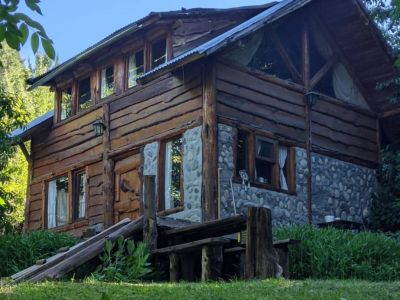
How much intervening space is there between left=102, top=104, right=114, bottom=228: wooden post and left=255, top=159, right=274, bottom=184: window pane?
12.5 ft

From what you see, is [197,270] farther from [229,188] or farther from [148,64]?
[148,64]

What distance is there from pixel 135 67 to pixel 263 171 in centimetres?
432

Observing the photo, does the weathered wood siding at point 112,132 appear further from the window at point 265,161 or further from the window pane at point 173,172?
the window at point 265,161

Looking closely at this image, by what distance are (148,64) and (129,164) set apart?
2.42 metres

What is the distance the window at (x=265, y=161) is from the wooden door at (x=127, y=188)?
268cm

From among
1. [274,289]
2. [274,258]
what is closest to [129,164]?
[274,258]

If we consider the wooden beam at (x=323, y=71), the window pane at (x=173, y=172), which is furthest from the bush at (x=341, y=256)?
the wooden beam at (x=323, y=71)

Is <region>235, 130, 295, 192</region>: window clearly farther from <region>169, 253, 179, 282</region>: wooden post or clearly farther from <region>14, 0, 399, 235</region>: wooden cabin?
<region>169, 253, 179, 282</region>: wooden post

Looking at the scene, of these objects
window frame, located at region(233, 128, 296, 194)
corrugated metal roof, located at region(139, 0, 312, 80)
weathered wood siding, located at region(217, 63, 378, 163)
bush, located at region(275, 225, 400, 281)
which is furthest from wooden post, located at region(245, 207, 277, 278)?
weathered wood siding, located at region(217, 63, 378, 163)

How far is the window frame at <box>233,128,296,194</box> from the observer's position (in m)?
14.7

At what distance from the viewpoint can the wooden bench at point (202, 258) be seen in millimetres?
10305

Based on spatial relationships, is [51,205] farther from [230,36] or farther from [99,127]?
[230,36]

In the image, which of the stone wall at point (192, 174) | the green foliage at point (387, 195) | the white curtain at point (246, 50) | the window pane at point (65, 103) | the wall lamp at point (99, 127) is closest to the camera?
the stone wall at point (192, 174)

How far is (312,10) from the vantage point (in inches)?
672
